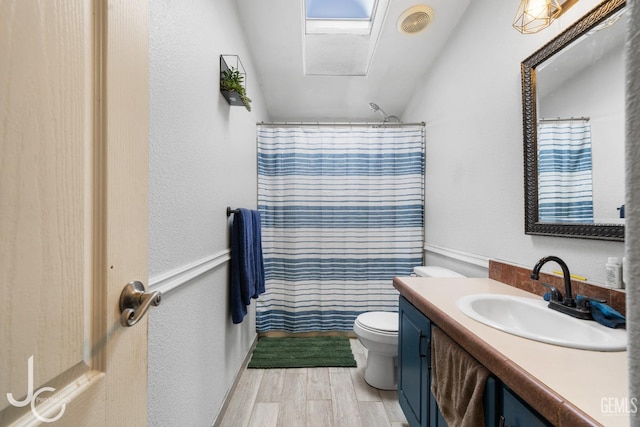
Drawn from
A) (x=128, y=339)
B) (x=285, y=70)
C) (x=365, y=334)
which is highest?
(x=285, y=70)

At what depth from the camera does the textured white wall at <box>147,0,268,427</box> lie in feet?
2.90

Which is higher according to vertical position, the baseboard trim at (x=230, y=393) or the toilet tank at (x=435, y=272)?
the toilet tank at (x=435, y=272)

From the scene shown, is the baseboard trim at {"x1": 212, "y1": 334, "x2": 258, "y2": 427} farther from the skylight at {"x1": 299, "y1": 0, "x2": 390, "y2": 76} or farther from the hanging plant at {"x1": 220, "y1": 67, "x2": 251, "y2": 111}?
the skylight at {"x1": 299, "y1": 0, "x2": 390, "y2": 76}

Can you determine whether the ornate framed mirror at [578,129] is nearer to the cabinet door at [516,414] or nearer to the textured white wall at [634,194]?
the cabinet door at [516,414]

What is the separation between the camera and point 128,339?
0.51 metres

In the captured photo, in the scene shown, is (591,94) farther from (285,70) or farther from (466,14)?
(285,70)

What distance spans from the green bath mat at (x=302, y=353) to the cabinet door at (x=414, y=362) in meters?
0.73

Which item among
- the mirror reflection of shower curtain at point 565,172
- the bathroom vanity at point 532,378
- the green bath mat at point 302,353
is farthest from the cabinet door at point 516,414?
the green bath mat at point 302,353

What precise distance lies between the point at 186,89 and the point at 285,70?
5.34ft

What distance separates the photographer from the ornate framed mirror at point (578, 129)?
3.04ft

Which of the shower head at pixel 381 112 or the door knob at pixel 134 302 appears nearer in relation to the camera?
the door knob at pixel 134 302

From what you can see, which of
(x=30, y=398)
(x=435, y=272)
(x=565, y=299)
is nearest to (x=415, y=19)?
(x=435, y=272)

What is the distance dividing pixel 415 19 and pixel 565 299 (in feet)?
6.23

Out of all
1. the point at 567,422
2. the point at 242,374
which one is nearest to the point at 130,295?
the point at 567,422
